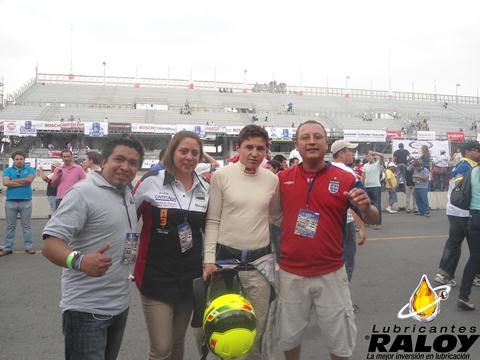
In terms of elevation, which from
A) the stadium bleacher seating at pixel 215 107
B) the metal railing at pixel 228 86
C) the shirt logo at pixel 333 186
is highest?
the metal railing at pixel 228 86

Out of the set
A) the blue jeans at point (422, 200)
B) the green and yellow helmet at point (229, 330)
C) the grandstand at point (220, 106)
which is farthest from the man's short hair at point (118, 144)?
the grandstand at point (220, 106)

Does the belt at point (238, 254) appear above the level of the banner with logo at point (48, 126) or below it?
below

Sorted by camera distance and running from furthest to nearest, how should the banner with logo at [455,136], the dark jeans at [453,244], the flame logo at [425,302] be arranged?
the banner with logo at [455,136], the dark jeans at [453,244], the flame logo at [425,302]

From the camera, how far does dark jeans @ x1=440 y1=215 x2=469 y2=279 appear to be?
460cm

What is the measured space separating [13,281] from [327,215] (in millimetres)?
4498

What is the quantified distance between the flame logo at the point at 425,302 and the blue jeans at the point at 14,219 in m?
5.94

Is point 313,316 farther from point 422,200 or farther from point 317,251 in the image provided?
point 422,200

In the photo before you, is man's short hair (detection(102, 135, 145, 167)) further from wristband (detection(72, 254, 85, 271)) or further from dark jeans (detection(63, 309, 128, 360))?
dark jeans (detection(63, 309, 128, 360))

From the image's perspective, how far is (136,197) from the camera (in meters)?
2.37

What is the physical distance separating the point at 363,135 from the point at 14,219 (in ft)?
89.7

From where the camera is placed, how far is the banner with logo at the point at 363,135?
29406 millimetres

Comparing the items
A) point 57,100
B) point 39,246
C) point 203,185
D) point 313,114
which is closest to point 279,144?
Answer: point 313,114

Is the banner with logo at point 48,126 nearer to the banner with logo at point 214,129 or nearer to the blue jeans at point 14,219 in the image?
the banner with logo at point 214,129

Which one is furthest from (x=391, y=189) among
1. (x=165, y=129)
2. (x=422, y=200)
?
(x=165, y=129)
